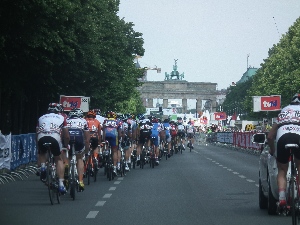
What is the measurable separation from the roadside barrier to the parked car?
488 inches

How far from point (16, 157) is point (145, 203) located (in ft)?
46.8

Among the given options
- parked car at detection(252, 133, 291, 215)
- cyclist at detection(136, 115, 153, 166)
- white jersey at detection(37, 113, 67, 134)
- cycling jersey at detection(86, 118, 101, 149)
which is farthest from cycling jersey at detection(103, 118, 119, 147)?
parked car at detection(252, 133, 291, 215)

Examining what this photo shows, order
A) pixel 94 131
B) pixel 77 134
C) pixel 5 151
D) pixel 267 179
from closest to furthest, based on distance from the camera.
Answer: pixel 267 179, pixel 77 134, pixel 94 131, pixel 5 151

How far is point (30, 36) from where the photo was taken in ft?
119

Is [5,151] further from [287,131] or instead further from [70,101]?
[70,101]

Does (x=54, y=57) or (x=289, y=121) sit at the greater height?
(x=54, y=57)

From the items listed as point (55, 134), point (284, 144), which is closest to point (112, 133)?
point (55, 134)

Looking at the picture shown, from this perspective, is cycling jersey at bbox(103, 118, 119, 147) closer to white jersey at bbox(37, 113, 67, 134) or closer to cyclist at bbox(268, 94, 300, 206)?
white jersey at bbox(37, 113, 67, 134)

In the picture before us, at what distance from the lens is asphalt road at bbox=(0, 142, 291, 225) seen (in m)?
15.6

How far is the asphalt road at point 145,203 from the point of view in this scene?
614 inches

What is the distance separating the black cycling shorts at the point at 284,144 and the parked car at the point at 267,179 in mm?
1032

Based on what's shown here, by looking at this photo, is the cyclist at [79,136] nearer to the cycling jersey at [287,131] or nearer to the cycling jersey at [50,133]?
the cycling jersey at [50,133]

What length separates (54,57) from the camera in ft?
139

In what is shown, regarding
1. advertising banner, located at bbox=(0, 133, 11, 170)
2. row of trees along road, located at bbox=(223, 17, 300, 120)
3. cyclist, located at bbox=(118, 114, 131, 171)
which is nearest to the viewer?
advertising banner, located at bbox=(0, 133, 11, 170)
